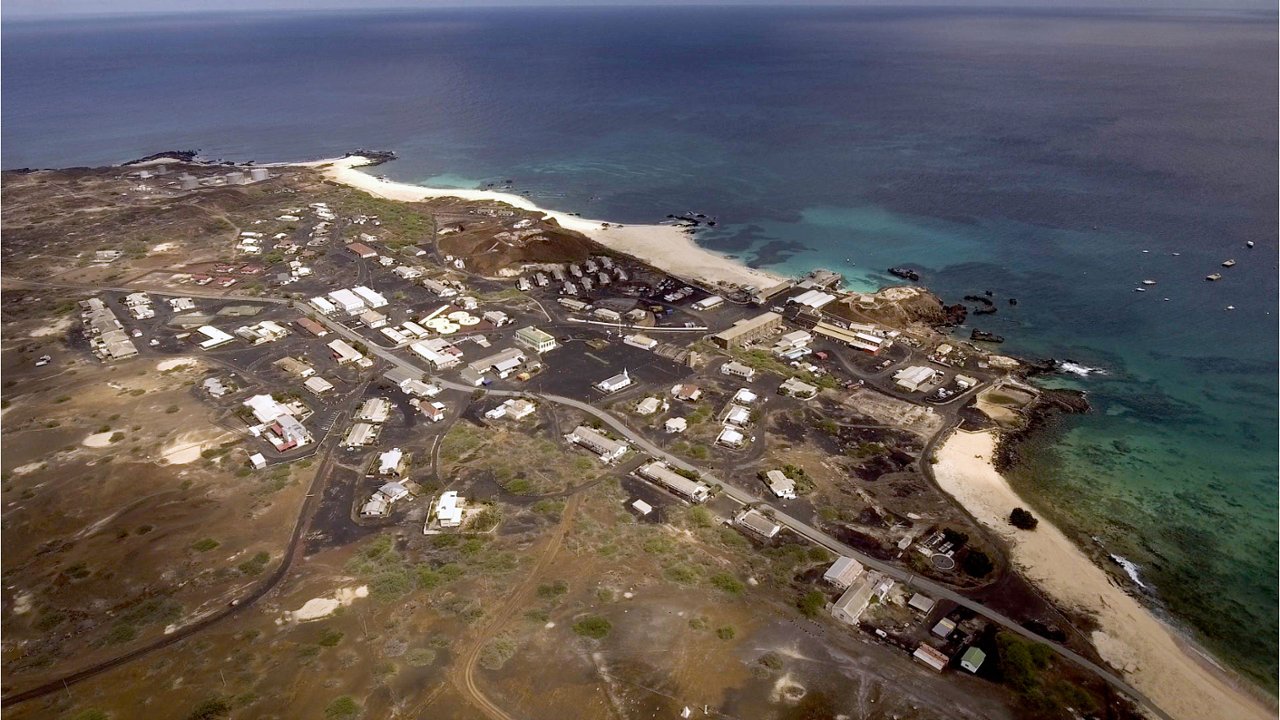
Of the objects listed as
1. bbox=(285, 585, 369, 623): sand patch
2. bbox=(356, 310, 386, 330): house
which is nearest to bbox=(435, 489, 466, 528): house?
bbox=(285, 585, 369, 623): sand patch

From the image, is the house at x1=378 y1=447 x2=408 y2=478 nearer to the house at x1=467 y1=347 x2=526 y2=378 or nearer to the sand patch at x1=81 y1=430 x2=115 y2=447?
the house at x1=467 y1=347 x2=526 y2=378

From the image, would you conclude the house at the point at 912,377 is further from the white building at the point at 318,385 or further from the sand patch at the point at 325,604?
the white building at the point at 318,385

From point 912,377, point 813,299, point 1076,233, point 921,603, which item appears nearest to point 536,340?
point 813,299

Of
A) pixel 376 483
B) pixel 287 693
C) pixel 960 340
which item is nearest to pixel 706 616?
pixel 287 693

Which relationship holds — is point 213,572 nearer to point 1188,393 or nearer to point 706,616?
point 706,616

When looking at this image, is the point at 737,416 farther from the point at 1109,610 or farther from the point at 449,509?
the point at 1109,610
